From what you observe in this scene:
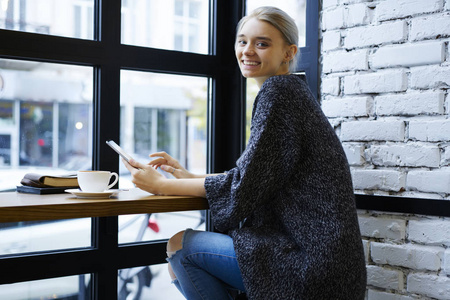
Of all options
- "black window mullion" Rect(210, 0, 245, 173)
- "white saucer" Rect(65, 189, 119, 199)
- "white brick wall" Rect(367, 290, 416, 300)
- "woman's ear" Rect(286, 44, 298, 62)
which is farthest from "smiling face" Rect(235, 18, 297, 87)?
"white brick wall" Rect(367, 290, 416, 300)

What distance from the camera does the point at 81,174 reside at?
1.52 meters

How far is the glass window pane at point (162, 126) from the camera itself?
89.1 inches

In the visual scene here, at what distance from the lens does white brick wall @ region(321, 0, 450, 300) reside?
1.68 m

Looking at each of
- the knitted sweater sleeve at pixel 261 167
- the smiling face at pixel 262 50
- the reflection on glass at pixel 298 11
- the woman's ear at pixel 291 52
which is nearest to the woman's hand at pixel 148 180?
the knitted sweater sleeve at pixel 261 167

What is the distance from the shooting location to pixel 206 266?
5.04ft

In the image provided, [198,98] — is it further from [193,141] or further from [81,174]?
[81,174]

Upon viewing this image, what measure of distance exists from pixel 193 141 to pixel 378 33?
3.22 feet

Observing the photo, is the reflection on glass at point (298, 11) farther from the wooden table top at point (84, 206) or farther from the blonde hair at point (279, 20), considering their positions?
the wooden table top at point (84, 206)

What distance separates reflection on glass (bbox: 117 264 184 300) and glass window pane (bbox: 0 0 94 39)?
1011 millimetres

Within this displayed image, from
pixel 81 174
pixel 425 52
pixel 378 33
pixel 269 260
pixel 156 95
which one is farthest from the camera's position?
pixel 156 95

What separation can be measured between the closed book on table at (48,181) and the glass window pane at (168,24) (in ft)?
2.49

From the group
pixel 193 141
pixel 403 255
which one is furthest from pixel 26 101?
pixel 403 255

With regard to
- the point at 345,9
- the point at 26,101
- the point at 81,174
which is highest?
the point at 345,9

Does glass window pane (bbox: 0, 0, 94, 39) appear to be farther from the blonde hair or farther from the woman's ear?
the woman's ear
